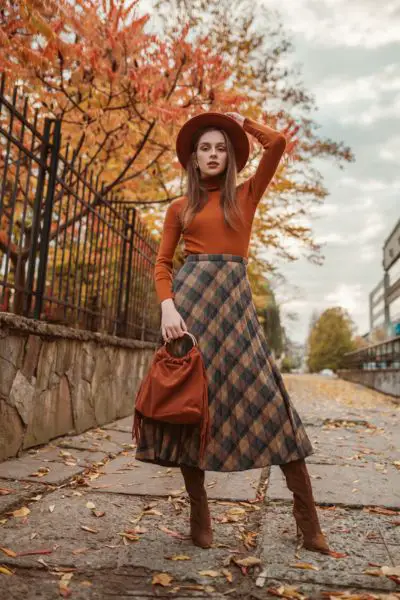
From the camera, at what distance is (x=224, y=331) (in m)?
2.18

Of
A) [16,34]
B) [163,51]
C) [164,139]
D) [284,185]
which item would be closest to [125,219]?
[164,139]

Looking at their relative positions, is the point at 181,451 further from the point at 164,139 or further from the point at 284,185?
the point at 284,185

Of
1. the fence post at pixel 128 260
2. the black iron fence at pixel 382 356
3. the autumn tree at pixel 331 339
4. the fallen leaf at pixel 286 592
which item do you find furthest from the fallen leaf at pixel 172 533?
the autumn tree at pixel 331 339

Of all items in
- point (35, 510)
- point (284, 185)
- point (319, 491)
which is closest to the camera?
point (35, 510)

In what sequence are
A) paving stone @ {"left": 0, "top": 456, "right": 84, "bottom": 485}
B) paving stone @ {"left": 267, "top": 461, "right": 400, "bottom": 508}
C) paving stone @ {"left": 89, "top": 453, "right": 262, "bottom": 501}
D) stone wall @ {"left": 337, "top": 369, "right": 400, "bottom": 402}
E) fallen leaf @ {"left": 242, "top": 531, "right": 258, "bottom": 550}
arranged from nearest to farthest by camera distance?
fallen leaf @ {"left": 242, "top": 531, "right": 258, "bottom": 550} < paving stone @ {"left": 267, "top": 461, "right": 400, "bottom": 508} < paving stone @ {"left": 89, "top": 453, "right": 262, "bottom": 501} < paving stone @ {"left": 0, "top": 456, "right": 84, "bottom": 485} < stone wall @ {"left": 337, "top": 369, "right": 400, "bottom": 402}

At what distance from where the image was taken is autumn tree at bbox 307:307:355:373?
189 feet

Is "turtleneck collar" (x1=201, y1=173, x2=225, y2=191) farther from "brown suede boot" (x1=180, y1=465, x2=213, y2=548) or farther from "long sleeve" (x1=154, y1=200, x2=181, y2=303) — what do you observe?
"brown suede boot" (x1=180, y1=465, x2=213, y2=548)

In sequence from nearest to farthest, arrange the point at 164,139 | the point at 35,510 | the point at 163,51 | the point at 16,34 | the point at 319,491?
the point at 35,510 → the point at 319,491 → the point at 16,34 → the point at 163,51 → the point at 164,139

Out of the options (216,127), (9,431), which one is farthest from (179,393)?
(9,431)

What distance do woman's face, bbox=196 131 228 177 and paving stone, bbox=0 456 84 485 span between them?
200cm

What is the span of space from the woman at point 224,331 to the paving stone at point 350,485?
819mm

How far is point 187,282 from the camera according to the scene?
2.27 metres

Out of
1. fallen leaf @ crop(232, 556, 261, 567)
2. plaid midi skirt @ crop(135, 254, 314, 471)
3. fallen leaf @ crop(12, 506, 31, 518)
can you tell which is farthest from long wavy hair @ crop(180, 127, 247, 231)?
fallen leaf @ crop(12, 506, 31, 518)

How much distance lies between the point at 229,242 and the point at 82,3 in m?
3.43
